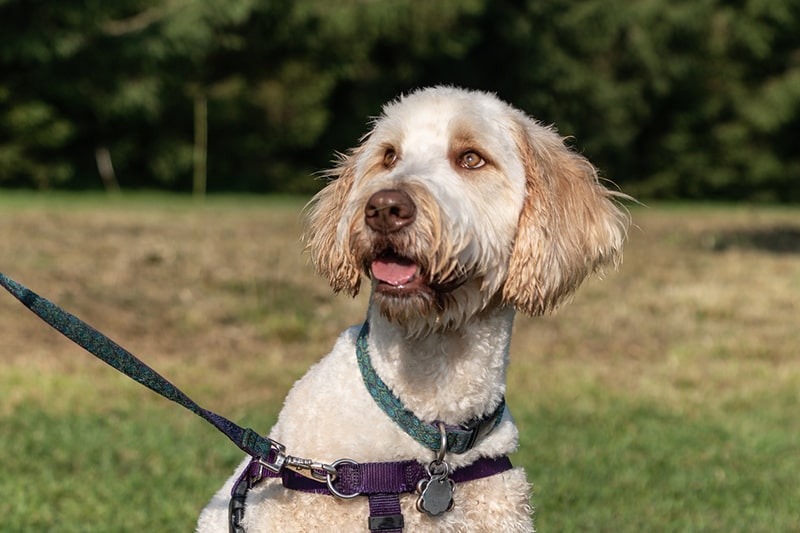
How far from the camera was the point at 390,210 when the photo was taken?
2998 millimetres

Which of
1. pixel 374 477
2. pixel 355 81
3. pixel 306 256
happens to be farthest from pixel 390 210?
pixel 355 81

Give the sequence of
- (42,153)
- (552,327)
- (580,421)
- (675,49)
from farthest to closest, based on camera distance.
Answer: (675,49), (42,153), (552,327), (580,421)

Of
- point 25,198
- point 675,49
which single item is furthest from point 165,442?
point 675,49

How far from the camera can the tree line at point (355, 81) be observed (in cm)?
2950

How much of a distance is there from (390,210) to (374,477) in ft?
2.63

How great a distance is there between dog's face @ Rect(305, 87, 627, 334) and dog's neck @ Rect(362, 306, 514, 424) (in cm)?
8

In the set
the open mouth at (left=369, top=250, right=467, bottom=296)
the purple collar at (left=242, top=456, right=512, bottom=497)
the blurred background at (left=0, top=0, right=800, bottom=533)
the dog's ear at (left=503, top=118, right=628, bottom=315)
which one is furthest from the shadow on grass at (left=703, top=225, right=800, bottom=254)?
the open mouth at (left=369, top=250, right=467, bottom=296)

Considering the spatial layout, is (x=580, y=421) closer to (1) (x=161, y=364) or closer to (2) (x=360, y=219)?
(1) (x=161, y=364)

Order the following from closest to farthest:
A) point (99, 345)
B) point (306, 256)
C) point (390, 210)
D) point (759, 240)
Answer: point (390, 210) < point (99, 345) < point (306, 256) < point (759, 240)

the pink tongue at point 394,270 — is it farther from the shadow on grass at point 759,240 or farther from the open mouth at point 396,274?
the shadow on grass at point 759,240

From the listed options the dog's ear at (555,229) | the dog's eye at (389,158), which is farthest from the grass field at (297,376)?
the dog's ear at (555,229)

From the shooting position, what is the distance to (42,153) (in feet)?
99.8

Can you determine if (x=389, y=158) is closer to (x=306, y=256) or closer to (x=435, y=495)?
(x=435, y=495)

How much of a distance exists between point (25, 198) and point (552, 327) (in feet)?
57.7
